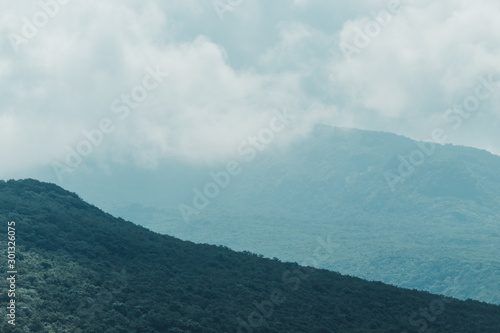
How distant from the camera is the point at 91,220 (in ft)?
279

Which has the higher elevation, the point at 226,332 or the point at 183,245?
the point at 183,245

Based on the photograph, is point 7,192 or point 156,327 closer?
point 156,327

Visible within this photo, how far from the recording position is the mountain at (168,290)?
59.1 m

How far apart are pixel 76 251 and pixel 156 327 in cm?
1893

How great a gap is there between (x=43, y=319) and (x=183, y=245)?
32252mm

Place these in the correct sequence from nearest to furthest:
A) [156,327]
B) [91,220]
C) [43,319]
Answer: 1. [43,319]
2. [156,327]
3. [91,220]

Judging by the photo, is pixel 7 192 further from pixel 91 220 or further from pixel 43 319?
pixel 43 319

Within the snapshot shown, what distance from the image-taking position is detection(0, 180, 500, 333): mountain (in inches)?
2325

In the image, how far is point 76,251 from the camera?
243 ft

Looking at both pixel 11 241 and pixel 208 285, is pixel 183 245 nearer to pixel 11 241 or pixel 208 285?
pixel 208 285

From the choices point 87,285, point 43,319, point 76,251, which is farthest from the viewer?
point 76,251

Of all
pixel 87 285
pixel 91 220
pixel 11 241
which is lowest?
pixel 87 285

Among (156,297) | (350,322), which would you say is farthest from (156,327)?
(350,322)

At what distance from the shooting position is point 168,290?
67375 mm
